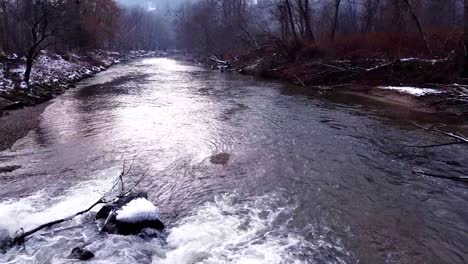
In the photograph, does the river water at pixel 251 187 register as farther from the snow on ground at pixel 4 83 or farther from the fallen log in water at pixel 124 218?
the snow on ground at pixel 4 83

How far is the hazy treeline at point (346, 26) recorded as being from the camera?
28.0m

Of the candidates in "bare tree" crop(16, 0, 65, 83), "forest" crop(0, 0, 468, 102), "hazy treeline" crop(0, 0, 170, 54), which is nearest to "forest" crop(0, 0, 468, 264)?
"forest" crop(0, 0, 468, 102)

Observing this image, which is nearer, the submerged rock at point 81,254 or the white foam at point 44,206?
the submerged rock at point 81,254

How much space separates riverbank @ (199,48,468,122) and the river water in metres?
3.16

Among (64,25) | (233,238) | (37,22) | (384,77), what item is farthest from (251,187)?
(64,25)

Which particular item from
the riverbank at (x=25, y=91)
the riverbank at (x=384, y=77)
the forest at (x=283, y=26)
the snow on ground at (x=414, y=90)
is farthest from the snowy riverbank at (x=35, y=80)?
the snow on ground at (x=414, y=90)

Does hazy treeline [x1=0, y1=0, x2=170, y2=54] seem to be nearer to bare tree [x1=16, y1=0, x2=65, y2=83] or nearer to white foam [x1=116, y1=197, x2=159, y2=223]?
bare tree [x1=16, y1=0, x2=65, y2=83]

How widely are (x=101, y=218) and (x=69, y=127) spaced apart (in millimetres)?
9776

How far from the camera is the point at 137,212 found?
7816 millimetres

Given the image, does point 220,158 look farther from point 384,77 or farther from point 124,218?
point 384,77

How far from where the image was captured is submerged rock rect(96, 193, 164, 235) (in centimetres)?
767

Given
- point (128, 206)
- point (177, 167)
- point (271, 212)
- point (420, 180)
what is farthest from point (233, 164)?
point (420, 180)

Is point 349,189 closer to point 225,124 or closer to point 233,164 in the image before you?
point 233,164

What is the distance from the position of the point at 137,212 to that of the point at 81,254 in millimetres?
1337
